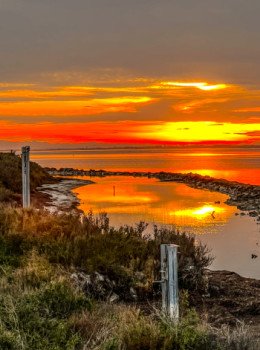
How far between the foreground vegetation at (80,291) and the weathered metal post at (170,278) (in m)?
0.21

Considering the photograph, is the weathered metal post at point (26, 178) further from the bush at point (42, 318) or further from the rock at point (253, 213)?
the rock at point (253, 213)

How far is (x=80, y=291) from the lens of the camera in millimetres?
8289

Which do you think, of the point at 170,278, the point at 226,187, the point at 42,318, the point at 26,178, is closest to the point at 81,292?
the point at 42,318

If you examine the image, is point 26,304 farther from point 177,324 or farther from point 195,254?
point 195,254

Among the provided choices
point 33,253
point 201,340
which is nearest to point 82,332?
point 201,340

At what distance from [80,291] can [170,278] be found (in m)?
2.13

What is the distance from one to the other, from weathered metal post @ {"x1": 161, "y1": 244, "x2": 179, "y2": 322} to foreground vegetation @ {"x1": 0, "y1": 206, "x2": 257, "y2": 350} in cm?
21

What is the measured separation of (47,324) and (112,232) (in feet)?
18.3

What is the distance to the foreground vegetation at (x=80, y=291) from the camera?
575 cm

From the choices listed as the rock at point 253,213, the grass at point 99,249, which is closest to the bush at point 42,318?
the grass at point 99,249

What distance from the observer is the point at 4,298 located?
6.53 m

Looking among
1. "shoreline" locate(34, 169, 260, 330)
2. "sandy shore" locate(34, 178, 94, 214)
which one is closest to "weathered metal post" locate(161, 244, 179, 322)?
"shoreline" locate(34, 169, 260, 330)

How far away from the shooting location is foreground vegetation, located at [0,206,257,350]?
5.75 meters

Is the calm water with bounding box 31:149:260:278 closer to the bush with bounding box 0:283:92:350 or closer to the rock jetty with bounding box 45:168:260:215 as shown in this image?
the rock jetty with bounding box 45:168:260:215
